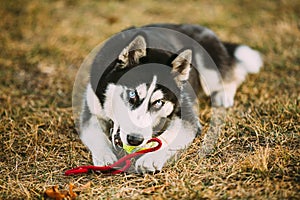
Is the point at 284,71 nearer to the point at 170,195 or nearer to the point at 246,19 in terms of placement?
the point at 246,19

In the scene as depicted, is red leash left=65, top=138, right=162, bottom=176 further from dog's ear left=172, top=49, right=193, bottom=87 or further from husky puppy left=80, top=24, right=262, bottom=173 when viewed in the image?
dog's ear left=172, top=49, right=193, bottom=87

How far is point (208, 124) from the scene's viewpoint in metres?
4.26

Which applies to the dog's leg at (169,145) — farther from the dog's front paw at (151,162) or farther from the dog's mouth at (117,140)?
the dog's mouth at (117,140)

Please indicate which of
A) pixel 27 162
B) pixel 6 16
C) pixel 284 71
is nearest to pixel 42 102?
pixel 27 162

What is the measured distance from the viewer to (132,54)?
360cm

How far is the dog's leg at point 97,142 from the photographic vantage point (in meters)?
3.55

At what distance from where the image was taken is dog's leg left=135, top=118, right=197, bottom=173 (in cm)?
Answer: 344

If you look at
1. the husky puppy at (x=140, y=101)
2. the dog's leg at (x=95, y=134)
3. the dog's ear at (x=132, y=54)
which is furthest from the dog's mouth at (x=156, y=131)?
the dog's ear at (x=132, y=54)

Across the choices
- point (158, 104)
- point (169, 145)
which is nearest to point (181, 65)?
point (158, 104)

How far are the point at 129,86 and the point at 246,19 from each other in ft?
15.3

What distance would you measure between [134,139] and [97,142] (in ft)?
1.99

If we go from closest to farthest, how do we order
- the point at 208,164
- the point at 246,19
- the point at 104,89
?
1. the point at 208,164
2. the point at 104,89
3. the point at 246,19

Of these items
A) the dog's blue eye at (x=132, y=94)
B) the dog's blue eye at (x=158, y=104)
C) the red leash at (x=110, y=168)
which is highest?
the dog's blue eye at (x=132, y=94)

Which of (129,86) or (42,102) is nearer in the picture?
(129,86)
